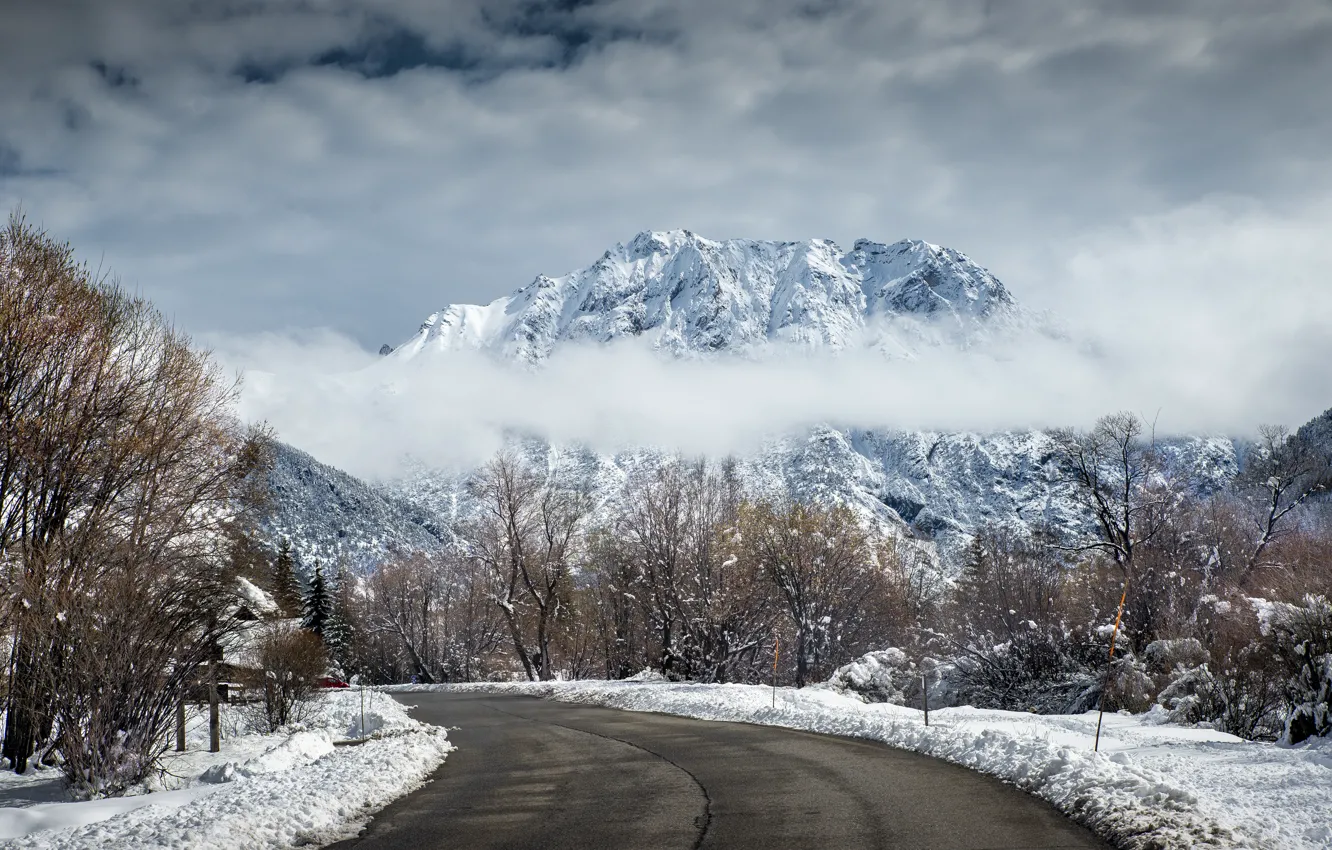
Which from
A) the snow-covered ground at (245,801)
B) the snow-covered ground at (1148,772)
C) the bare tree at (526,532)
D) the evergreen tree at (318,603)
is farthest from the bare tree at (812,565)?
the evergreen tree at (318,603)

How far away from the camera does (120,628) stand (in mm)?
15859

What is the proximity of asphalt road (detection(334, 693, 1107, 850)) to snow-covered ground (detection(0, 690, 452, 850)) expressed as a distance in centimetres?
52

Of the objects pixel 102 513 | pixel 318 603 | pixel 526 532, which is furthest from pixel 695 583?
pixel 318 603

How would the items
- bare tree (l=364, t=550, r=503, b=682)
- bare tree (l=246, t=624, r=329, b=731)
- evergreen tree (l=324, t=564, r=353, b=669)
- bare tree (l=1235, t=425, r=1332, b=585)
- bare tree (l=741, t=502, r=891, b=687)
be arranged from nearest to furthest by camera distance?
bare tree (l=246, t=624, r=329, b=731)
bare tree (l=1235, t=425, r=1332, b=585)
bare tree (l=741, t=502, r=891, b=687)
evergreen tree (l=324, t=564, r=353, b=669)
bare tree (l=364, t=550, r=503, b=682)

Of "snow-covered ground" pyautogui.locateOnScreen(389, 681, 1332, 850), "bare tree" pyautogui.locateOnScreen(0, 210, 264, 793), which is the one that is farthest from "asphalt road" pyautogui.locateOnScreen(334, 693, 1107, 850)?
"bare tree" pyautogui.locateOnScreen(0, 210, 264, 793)

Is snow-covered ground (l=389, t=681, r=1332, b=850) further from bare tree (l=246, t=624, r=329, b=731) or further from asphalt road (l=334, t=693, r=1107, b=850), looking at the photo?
bare tree (l=246, t=624, r=329, b=731)

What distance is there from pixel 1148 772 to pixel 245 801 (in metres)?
10.5

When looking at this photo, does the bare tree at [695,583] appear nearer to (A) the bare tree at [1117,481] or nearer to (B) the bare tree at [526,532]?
(B) the bare tree at [526,532]

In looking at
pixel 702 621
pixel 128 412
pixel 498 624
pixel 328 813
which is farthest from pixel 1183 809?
pixel 498 624

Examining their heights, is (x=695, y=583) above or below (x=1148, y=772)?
above

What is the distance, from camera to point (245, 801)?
36.3ft

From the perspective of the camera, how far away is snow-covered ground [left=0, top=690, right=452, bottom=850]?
9.56 m

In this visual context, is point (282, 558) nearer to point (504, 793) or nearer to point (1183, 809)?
point (504, 793)

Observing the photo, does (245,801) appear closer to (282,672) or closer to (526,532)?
(282,672)
